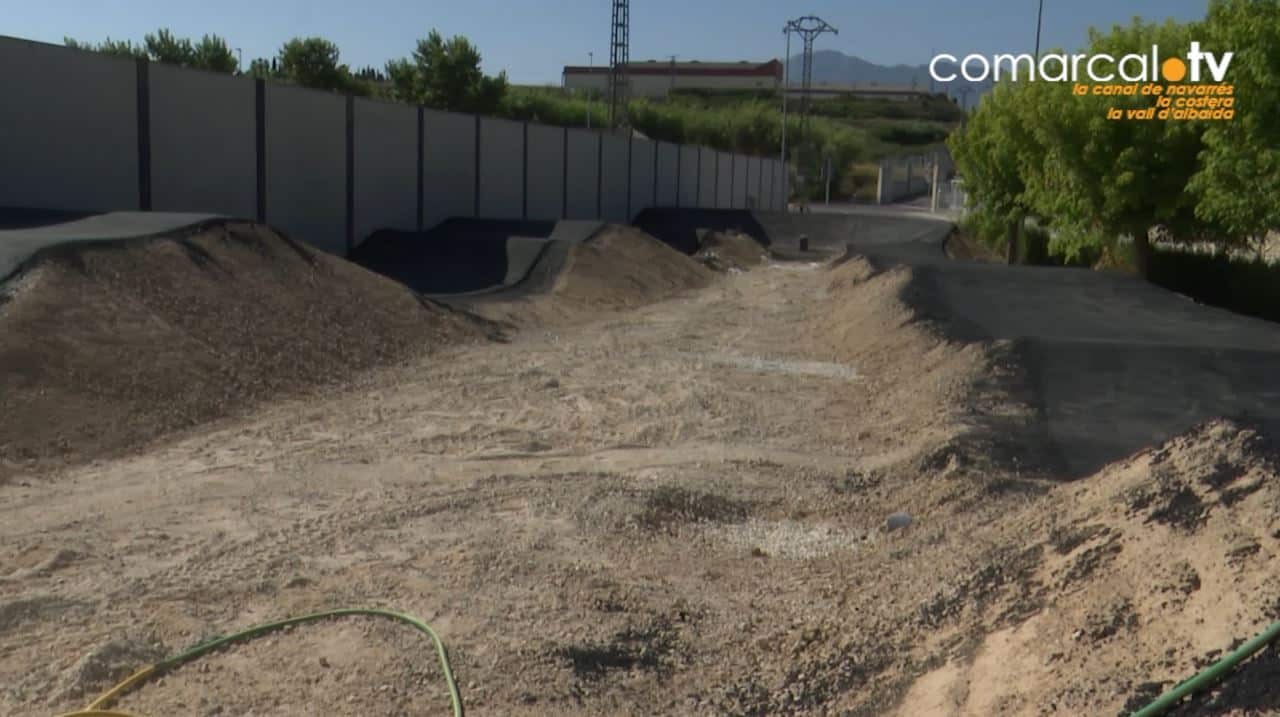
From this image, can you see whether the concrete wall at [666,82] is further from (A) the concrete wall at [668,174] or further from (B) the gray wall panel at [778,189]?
(A) the concrete wall at [668,174]

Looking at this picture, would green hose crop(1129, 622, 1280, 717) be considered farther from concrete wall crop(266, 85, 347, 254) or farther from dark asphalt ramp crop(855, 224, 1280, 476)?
concrete wall crop(266, 85, 347, 254)

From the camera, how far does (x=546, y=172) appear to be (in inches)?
1618

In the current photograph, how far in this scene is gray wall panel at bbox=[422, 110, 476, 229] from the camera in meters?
31.6

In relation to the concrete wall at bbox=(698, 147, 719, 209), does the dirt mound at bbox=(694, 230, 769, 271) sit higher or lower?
lower

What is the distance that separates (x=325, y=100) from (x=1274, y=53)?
18499mm

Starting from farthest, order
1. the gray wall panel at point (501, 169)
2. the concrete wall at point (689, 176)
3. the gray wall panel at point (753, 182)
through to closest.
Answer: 1. the gray wall panel at point (753, 182)
2. the concrete wall at point (689, 176)
3. the gray wall panel at point (501, 169)

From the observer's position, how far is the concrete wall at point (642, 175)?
52.8 meters

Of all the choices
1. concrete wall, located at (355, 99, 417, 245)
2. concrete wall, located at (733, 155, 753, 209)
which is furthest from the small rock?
concrete wall, located at (733, 155, 753, 209)

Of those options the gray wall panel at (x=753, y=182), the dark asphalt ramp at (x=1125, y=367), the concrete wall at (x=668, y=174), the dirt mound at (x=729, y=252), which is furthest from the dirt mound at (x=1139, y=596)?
the gray wall panel at (x=753, y=182)

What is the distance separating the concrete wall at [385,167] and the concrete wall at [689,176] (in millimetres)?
32085

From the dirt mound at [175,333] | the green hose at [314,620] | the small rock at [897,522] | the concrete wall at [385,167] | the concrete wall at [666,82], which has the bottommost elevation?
the small rock at [897,522]

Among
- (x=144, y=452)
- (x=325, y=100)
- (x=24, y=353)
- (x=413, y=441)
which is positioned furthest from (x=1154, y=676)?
(x=325, y=100)

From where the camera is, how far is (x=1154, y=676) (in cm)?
452

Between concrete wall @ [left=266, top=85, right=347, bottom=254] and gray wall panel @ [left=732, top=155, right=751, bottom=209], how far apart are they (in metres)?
49.1
